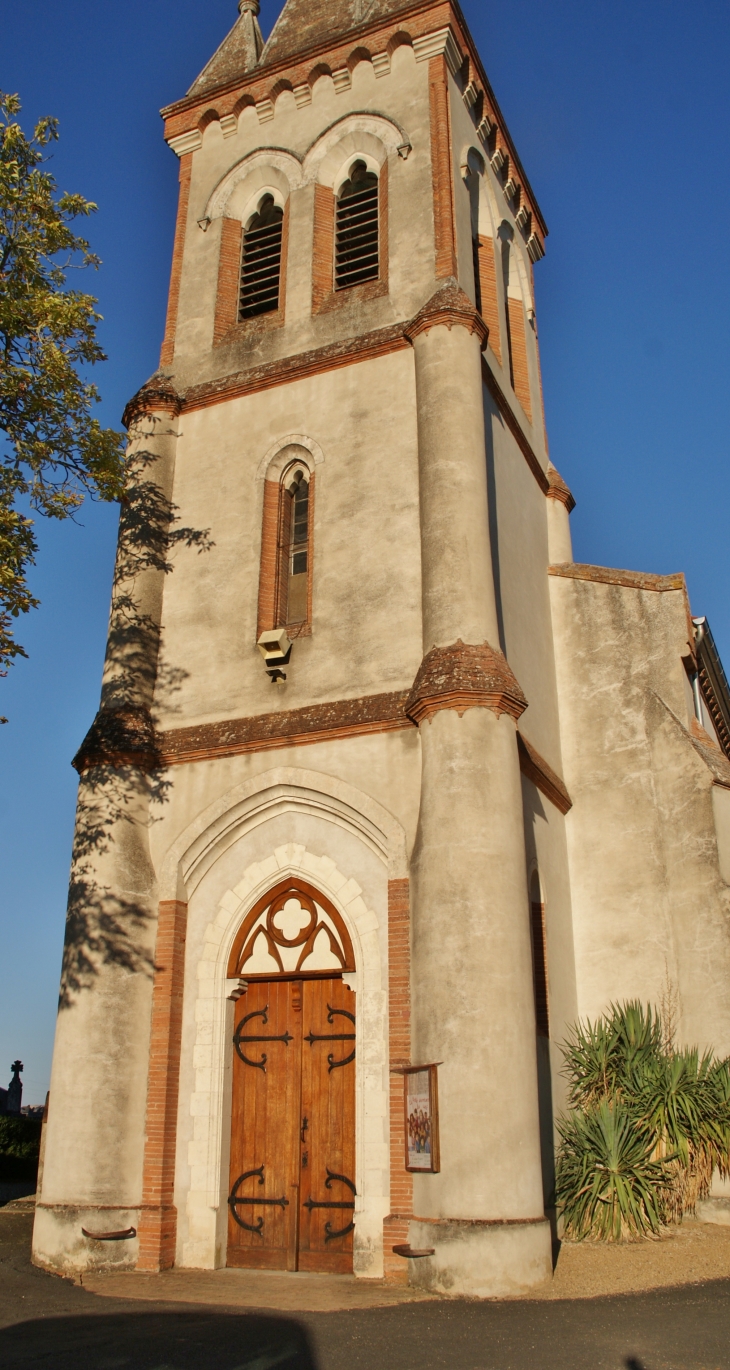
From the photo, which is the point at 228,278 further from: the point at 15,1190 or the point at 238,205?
the point at 15,1190

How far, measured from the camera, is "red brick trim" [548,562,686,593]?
15.5 m

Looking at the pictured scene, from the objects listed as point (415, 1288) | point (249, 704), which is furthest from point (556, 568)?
point (415, 1288)

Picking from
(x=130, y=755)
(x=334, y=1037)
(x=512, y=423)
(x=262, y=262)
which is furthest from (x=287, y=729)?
(x=262, y=262)

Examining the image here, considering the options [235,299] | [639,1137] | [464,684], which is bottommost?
[639,1137]

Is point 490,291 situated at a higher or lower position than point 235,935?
higher

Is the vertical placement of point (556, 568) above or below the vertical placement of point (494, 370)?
below

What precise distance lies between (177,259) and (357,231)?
3.16 meters

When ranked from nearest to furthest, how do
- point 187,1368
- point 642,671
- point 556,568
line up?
1. point 187,1368
2. point 642,671
3. point 556,568

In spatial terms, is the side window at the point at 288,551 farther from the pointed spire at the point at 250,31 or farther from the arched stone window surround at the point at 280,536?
the pointed spire at the point at 250,31

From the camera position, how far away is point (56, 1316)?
8.63 metres

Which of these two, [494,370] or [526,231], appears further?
[526,231]

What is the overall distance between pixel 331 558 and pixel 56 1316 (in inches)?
328

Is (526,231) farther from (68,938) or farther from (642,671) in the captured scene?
(68,938)

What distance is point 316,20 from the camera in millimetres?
18891
